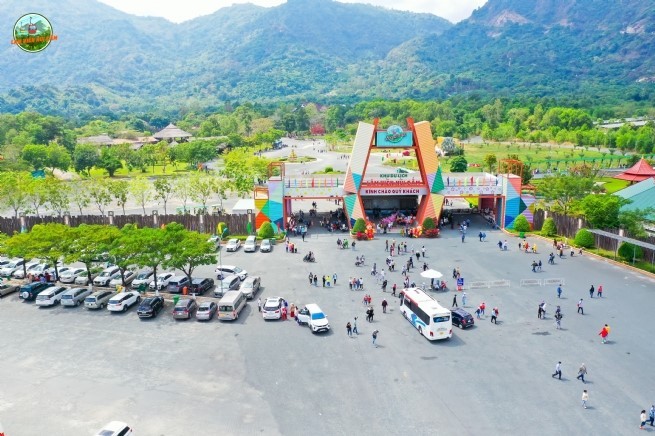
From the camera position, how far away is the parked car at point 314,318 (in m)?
29.4

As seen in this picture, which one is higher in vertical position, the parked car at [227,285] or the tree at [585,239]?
the tree at [585,239]

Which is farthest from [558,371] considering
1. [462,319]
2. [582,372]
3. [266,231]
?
[266,231]

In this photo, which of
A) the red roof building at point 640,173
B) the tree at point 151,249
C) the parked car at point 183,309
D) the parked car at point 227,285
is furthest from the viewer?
the red roof building at point 640,173

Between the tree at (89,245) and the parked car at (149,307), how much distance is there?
5.81m

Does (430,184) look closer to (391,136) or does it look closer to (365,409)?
(391,136)

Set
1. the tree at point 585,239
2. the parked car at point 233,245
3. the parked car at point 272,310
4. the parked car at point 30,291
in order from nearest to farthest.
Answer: the parked car at point 272,310, the parked car at point 30,291, the tree at point 585,239, the parked car at point 233,245

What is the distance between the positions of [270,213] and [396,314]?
22.4 meters

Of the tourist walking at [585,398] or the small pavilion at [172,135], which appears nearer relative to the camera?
the tourist walking at [585,398]

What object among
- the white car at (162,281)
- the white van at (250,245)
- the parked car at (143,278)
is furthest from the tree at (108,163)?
the white car at (162,281)

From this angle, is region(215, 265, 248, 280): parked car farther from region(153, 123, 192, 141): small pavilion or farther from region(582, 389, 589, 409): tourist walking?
region(153, 123, 192, 141): small pavilion

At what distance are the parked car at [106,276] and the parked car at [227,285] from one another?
769cm

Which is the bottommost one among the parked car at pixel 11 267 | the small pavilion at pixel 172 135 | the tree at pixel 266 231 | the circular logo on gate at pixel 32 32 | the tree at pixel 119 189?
the parked car at pixel 11 267

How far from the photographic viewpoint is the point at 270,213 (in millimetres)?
51719

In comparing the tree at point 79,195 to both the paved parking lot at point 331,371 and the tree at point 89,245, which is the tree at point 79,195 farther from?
the paved parking lot at point 331,371
